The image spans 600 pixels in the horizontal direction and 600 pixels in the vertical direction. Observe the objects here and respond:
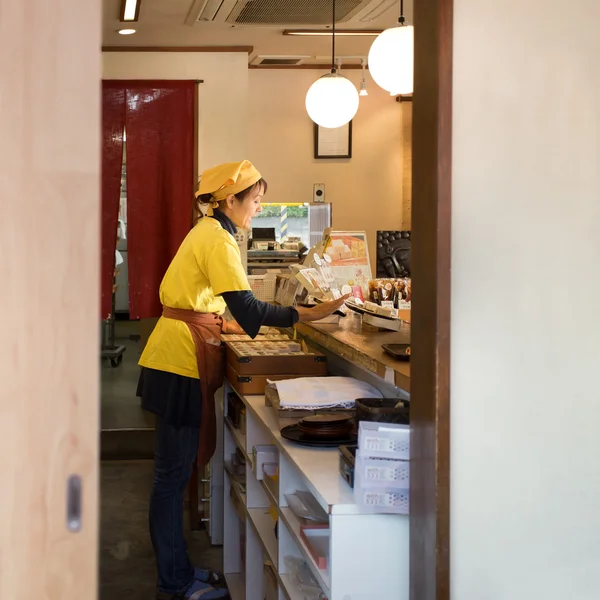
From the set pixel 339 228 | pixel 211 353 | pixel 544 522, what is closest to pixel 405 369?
pixel 544 522

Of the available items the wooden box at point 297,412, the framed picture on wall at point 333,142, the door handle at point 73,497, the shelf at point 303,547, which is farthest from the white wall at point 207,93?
the door handle at point 73,497

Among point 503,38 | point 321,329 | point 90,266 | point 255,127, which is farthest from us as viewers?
point 255,127

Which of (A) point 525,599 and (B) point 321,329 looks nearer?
(A) point 525,599

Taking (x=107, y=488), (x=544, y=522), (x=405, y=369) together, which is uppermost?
(x=405, y=369)

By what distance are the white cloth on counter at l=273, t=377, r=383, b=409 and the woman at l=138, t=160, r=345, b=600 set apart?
47 cm

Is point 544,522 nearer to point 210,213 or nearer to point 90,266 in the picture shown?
point 90,266

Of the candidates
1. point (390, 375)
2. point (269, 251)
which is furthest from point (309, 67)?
point (390, 375)

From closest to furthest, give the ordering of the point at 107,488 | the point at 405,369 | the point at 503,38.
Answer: the point at 503,38
the point at 405,369
the point at 107,488

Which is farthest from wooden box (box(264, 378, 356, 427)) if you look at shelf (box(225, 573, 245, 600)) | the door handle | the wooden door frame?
the door handle

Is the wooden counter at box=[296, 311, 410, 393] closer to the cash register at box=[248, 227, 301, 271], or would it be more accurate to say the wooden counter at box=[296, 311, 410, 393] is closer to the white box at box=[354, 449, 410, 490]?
the white box at box=[354, 449, 410, 490]

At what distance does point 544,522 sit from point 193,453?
2.04 m

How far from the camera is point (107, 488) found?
18.4ft

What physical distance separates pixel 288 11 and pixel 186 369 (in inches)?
104

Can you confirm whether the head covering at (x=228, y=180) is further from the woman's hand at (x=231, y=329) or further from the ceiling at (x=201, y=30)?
the ceiling at (x=201, y=30)
